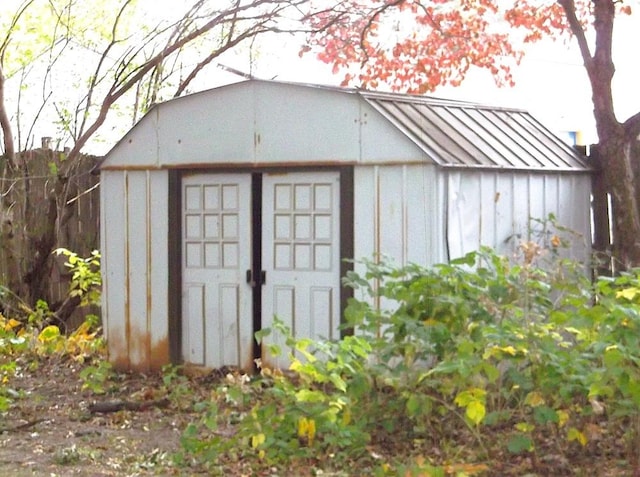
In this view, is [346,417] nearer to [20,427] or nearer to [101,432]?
[101,432]

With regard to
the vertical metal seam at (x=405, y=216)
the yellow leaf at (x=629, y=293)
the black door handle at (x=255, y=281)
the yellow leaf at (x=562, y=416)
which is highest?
the vertical metal seam at (x=405, y=216)

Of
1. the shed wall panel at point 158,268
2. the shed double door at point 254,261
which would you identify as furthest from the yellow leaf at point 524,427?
the shed wall panel at point 158,268

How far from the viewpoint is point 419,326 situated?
23.6 feet

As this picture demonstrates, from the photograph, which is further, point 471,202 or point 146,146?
point 146,146

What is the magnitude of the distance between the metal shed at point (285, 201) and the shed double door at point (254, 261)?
0.04ft

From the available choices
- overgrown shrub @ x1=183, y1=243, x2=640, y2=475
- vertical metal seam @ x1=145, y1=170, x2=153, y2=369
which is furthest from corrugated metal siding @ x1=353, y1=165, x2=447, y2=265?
vertical metal seam @ x1=145, y1=170, x2=153, y2=369

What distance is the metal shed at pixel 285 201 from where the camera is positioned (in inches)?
387

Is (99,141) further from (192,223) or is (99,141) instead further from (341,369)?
(341,369)

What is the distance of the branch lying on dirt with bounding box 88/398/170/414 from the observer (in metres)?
9.51

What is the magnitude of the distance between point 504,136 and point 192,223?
3.07 m

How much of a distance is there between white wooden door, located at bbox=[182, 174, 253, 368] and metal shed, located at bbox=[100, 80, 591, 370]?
1cm

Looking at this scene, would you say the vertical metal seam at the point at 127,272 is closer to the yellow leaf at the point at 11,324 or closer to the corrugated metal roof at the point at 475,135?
the yellow leaf at the point at 11,324

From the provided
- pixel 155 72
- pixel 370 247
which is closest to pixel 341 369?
pixel 370 247

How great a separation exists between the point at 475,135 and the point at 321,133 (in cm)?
149
